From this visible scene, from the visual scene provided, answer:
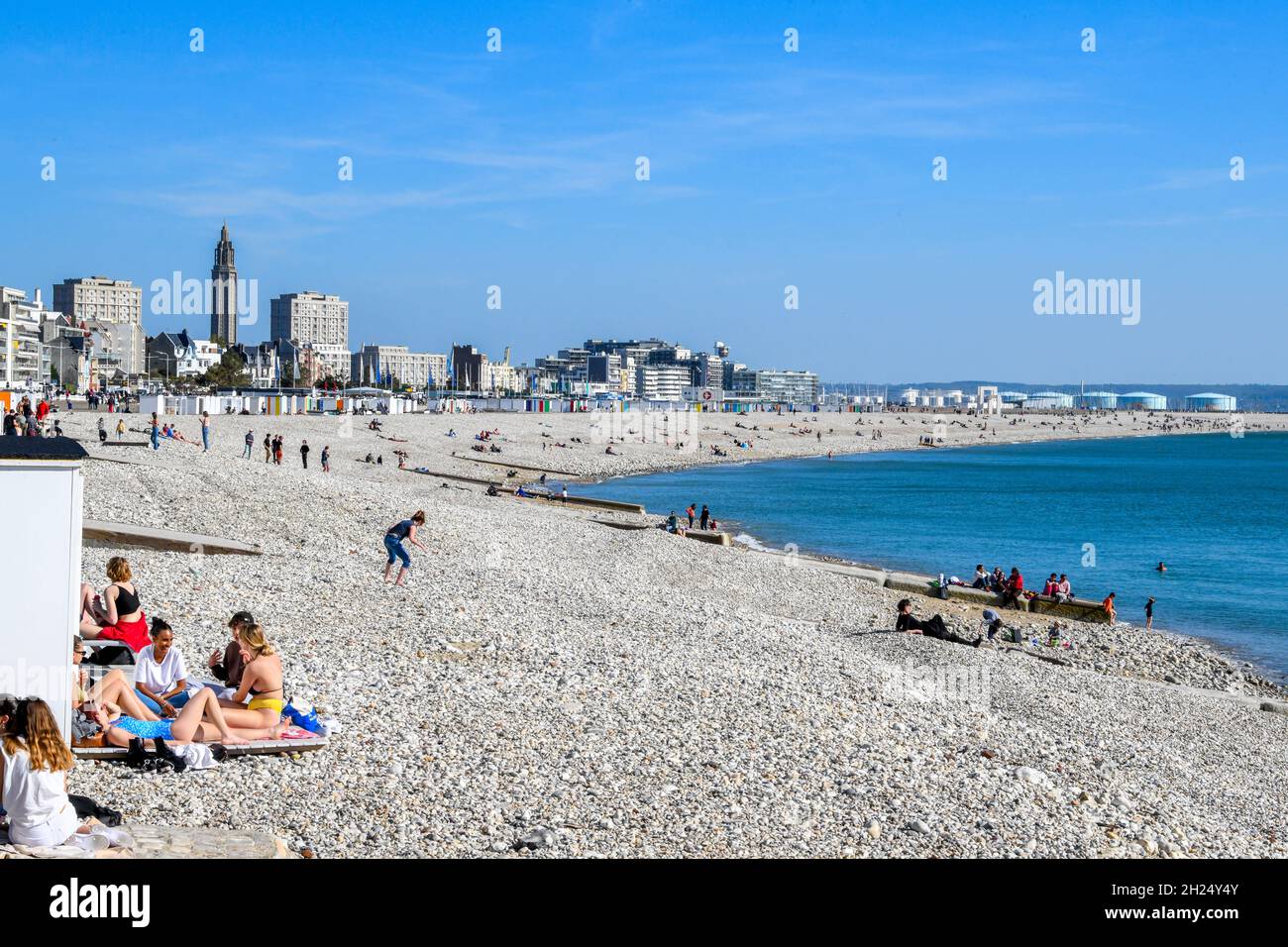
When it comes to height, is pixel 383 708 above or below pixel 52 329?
below

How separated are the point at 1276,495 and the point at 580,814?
223ft

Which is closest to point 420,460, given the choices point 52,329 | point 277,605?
point 277,605

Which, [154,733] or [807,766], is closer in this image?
[154,733]

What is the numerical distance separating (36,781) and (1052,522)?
46.4m

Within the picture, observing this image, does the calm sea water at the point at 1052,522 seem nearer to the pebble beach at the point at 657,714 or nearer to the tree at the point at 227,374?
the pebble beach at the point at 657,714

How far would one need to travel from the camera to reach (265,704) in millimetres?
8672

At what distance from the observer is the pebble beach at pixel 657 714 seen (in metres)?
8.08

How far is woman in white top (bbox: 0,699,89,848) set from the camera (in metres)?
6.16

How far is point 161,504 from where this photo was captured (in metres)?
23.3

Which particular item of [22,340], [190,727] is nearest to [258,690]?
[190,727]

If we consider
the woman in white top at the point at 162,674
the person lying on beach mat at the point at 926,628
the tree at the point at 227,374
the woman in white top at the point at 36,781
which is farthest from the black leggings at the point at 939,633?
the tree at the point at 227,374

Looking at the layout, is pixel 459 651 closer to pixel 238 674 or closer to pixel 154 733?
pixel 238 674

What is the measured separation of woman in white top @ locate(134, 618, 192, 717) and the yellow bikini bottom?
596 millimetres

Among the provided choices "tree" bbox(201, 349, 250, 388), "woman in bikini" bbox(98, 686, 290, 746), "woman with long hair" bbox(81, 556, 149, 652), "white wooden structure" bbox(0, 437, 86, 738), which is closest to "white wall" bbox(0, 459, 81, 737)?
"white wooden structure" bbox(0, 437, 86, 738)
